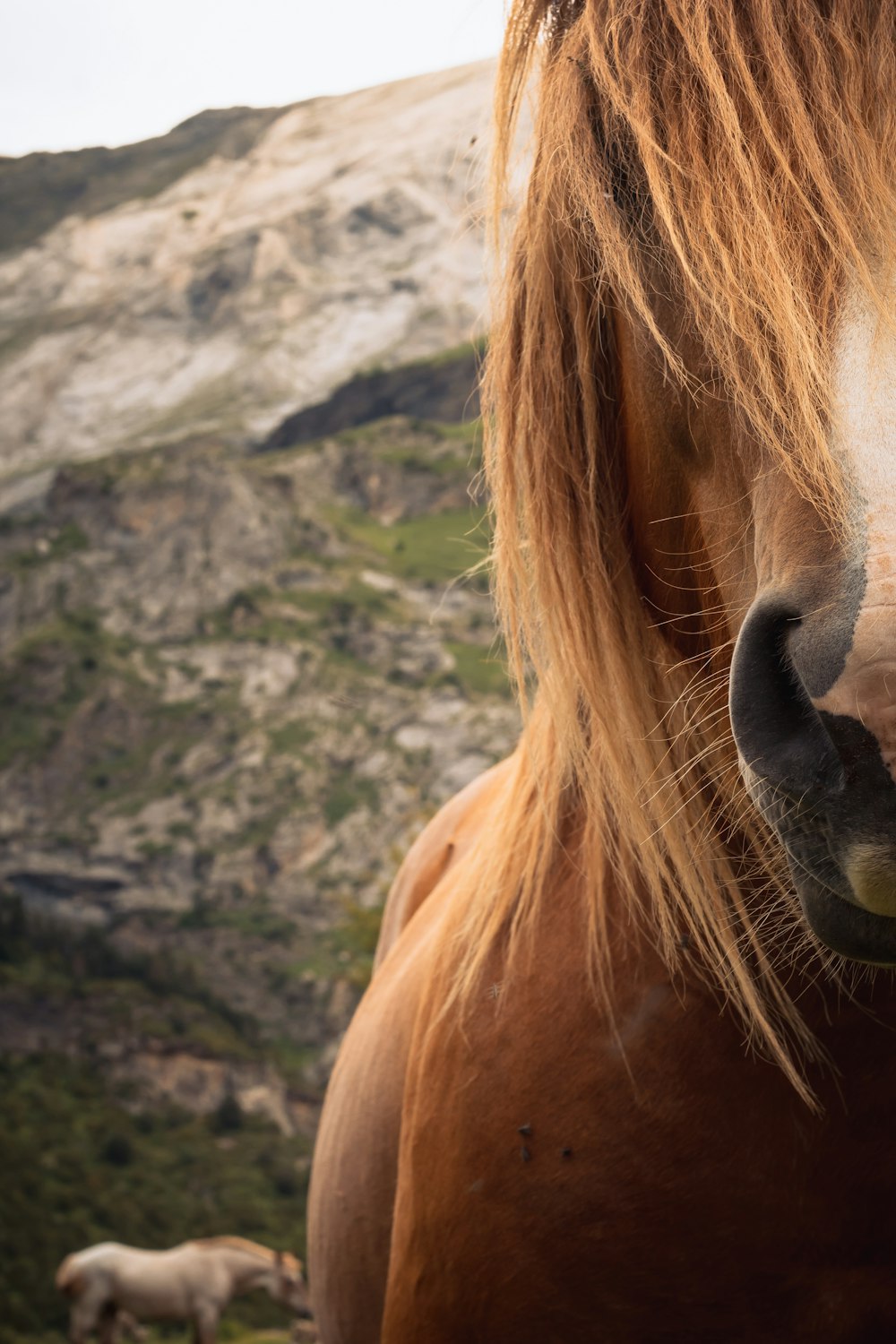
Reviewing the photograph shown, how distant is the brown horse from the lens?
3.75ft

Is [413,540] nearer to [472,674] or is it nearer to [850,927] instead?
[472,674]

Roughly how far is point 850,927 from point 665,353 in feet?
2.34

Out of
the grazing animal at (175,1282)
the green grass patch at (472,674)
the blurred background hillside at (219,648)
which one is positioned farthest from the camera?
the green grass patch at (472,674)

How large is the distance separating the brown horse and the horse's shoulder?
1.35m

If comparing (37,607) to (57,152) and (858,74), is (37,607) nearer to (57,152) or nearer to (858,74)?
(858,74)

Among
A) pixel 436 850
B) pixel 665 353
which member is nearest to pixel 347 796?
pixel 436 850

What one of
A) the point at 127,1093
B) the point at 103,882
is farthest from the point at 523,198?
the point at 103,882

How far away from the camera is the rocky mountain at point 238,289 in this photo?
4343 inches

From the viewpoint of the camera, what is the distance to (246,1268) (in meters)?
19.1

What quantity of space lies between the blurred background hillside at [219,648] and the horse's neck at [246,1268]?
18.2 feet

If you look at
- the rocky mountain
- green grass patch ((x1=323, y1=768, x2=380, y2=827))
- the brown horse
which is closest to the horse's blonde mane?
the brown horse

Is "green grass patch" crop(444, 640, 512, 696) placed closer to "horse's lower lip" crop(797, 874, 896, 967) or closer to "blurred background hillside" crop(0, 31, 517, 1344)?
"blurred background hillside" crop(0, 31, 517, 1344)

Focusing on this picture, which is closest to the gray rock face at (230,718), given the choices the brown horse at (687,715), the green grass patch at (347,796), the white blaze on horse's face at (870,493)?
the green grass patch at (347,796)

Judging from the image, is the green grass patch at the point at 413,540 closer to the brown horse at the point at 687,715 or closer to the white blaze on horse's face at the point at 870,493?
the brown horse at the point at 687,715
